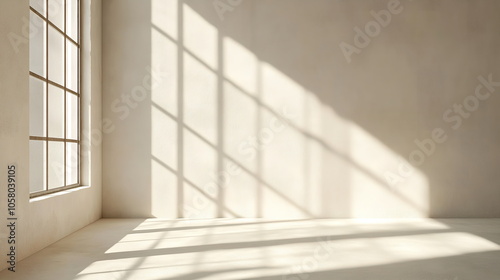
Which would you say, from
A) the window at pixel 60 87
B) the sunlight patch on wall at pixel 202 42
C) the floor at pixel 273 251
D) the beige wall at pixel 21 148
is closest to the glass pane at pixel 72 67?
the window at pixel 60 87

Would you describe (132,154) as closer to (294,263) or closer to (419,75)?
(294,263)

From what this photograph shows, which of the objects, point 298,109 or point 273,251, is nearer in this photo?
point 273,251

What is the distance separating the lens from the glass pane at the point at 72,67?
655cm

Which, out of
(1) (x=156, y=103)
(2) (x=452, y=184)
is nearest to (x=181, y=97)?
(1) (x=156, y=103)

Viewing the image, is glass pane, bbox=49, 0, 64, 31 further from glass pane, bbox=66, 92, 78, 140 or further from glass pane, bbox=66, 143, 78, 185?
glass pane, bbox=66, 143, 78, 185

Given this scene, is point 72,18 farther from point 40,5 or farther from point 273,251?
point 273,251

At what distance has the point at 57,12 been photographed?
6.22 meters

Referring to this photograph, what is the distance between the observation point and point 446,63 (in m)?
7.61

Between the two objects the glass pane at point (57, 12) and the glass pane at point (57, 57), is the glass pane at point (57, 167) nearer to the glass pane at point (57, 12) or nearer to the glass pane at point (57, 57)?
the glass pane at point (57, 57)

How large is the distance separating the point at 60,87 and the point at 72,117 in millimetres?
613

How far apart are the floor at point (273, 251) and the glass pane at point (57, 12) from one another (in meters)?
2.43

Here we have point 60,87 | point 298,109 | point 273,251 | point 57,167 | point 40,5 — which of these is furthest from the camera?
point 298,109

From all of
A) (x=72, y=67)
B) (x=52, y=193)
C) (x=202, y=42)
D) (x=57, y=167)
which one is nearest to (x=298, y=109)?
(x=202, y=42)

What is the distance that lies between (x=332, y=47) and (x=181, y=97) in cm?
226
